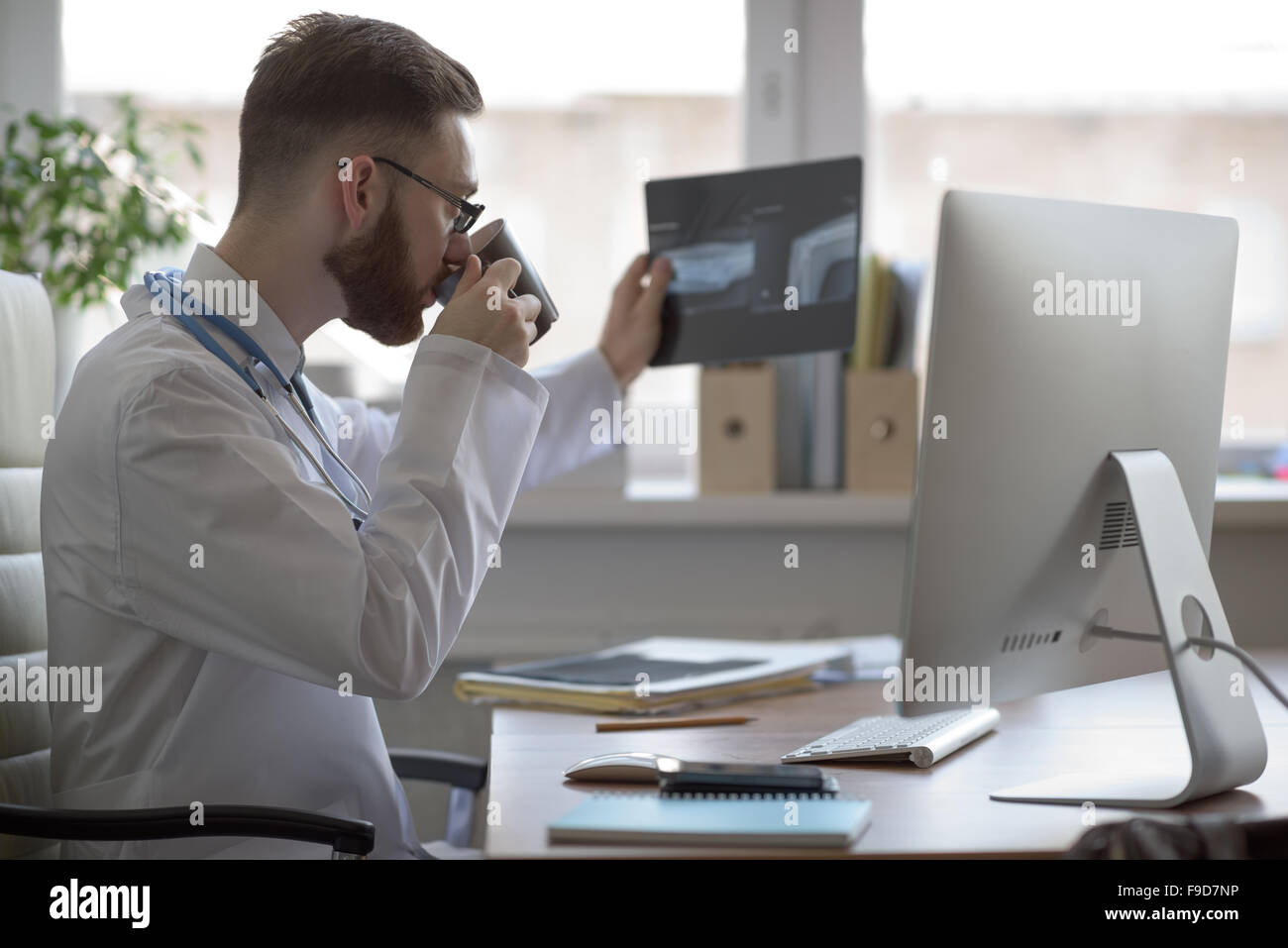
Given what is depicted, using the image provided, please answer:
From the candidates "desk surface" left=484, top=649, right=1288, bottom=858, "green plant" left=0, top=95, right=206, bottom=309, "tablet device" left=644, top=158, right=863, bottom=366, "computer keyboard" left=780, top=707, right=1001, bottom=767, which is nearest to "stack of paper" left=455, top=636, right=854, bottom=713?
"desk surface" left=484, top=649, right=1288, bottom=858

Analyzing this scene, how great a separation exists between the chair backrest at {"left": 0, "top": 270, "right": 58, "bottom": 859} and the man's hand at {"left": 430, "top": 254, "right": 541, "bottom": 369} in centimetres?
45

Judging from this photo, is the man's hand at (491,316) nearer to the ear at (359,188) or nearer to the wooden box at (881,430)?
the ear at (359,188)

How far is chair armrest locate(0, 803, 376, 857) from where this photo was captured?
0.96 m

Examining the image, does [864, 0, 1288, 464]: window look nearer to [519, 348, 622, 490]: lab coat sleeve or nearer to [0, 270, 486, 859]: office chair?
[519, 348, 622, 490]: lab coat sleeve

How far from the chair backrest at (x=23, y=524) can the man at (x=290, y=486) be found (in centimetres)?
13

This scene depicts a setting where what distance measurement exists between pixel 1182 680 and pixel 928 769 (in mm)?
220

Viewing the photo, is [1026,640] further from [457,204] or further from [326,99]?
[326,99]

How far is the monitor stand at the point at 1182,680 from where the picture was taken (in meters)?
0.95

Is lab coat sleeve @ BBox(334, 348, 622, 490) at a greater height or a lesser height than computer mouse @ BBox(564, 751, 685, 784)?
greater

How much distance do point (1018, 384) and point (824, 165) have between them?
73cm

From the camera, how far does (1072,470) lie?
3.23 feet

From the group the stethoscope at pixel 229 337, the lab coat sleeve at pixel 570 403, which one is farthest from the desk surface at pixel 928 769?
the lab coat sleeve at pixel 570 403

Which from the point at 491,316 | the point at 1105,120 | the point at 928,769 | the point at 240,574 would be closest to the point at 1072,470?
the point at 928,769
